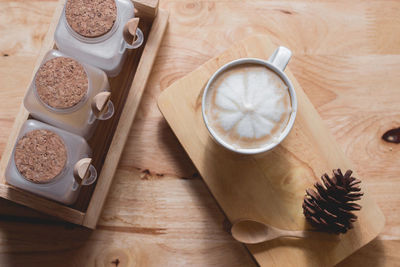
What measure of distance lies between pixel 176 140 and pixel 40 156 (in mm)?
237

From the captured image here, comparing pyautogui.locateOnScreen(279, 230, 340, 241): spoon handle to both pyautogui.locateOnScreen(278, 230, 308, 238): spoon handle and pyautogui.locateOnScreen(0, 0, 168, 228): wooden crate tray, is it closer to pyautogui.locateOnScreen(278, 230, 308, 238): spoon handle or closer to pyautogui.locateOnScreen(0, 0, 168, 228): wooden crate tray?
pyautogui.locateOnScreen(278, 230, 308, 238): spoon handle

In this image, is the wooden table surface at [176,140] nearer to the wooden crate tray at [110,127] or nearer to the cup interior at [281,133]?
the wooden crate tray at [110,127]

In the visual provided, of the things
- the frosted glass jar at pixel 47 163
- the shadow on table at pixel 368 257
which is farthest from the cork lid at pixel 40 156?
the shadow on table at pixel 368 257

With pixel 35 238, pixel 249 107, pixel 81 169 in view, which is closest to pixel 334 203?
pixel 249 107

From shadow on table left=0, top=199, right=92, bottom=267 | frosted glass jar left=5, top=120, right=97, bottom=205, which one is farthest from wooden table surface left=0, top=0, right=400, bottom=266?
frosted glass jar left=5, top=120, right=97, bottom=205

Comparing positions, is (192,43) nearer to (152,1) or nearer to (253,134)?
(152,1)

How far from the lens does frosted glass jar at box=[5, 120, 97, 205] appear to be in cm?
58

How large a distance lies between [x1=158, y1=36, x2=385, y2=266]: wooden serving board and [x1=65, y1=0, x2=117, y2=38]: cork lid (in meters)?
0.15

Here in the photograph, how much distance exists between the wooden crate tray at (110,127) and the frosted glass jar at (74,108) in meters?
0.04

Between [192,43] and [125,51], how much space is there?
138mm

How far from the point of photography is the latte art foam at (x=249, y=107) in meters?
0.57

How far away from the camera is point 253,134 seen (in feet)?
1.89

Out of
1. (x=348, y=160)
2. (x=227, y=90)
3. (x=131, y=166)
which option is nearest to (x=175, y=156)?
(x=131, y=166)

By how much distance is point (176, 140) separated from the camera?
71 cm
